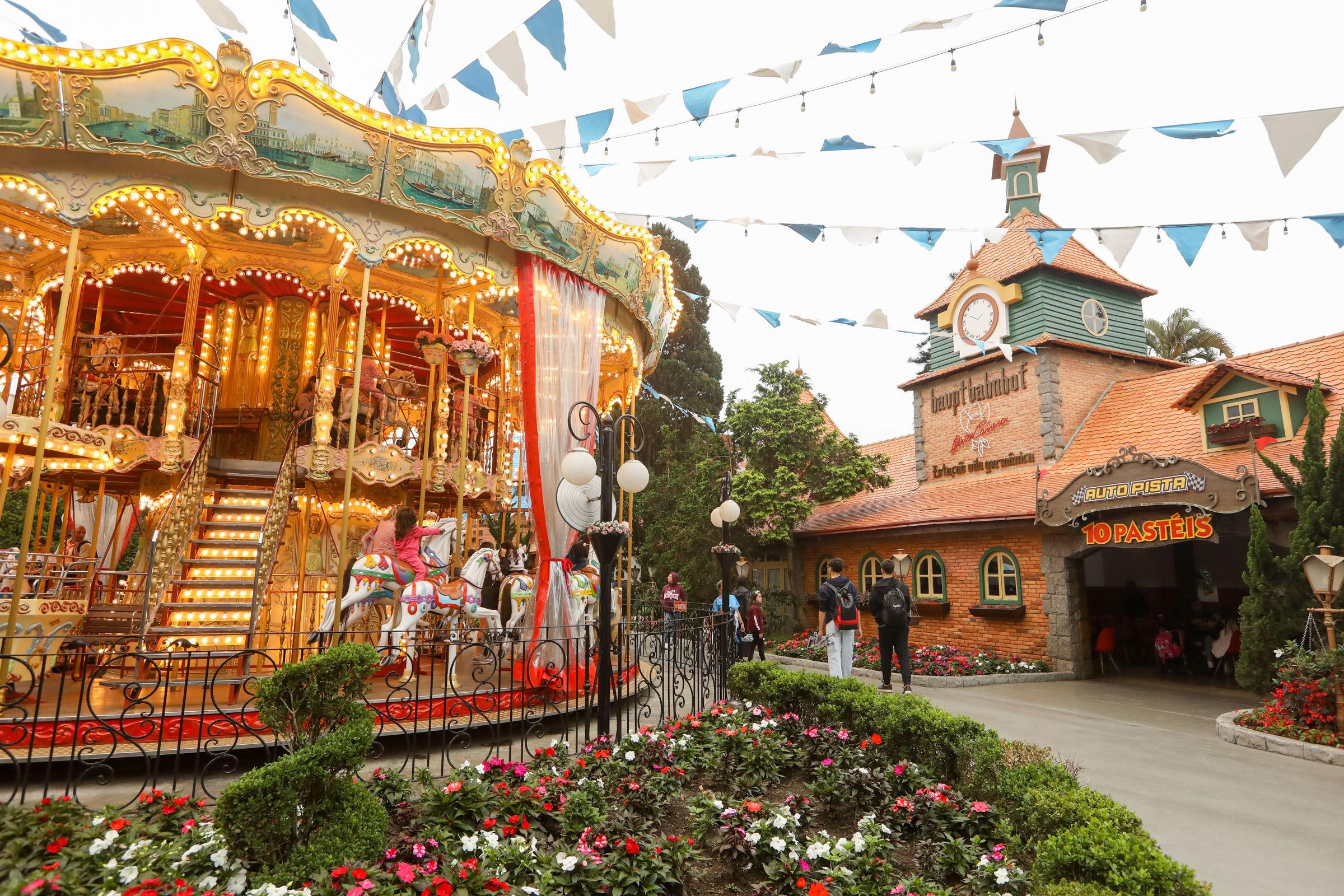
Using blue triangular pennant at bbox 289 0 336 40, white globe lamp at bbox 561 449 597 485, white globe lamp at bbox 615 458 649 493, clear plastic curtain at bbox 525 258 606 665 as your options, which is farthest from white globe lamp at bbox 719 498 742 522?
blue triangular pennant at bbox 289 0 336 40

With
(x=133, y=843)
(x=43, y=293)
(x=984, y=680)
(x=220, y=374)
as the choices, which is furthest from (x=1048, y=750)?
(x=43, y=293)

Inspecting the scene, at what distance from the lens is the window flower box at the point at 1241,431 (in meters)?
12.0

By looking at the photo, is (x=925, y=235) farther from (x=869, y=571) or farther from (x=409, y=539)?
(x=869, y=571)

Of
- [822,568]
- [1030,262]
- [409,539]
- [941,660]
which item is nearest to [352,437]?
[409,539]

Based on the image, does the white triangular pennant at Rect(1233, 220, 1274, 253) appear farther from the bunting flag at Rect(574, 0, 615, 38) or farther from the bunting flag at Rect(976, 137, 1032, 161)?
the bunting flag at Rect(574, 0, 615, 38)

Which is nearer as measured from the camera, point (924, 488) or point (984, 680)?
point (984, 680)

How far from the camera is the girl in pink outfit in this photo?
823cm

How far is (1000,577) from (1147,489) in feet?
13.6

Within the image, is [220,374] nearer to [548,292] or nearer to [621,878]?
[548,292]

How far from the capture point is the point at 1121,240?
24.1ft

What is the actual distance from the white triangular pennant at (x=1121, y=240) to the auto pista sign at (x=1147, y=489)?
5354 mm

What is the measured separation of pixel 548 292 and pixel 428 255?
A: 1.82 meters

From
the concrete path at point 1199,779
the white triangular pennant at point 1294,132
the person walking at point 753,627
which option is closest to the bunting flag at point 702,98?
the white triangular pennant at point 1294,132

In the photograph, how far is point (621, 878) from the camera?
3914 mm
